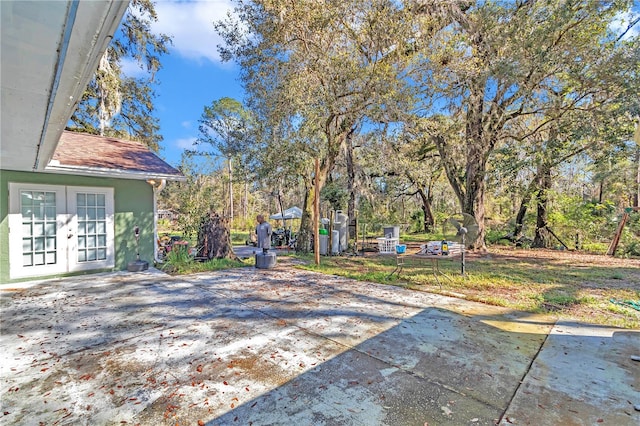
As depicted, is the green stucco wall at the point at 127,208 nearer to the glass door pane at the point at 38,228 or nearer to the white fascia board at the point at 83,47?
the glass door pane at the point at 38,228

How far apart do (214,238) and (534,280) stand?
25.3ft

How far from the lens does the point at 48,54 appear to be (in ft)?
Result: 5.73

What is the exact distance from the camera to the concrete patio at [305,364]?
6.68 ft

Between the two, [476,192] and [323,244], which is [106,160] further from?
[476,192]

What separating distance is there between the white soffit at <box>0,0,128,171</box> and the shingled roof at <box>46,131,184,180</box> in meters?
3.38

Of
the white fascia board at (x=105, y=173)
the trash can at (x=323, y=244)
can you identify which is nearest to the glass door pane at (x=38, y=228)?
the white fascia board at (x=105, y=173)

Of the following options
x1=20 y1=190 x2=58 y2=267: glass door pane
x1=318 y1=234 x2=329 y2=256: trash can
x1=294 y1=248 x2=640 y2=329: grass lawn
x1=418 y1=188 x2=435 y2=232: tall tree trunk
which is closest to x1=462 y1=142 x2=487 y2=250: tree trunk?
x1=294 y1=248 x2=640 y2=329: grass lawn

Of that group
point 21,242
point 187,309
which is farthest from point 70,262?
point 187,309

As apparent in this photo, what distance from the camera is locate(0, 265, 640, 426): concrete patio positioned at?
2.04 meters

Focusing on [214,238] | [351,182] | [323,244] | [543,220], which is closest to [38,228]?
[214,238]

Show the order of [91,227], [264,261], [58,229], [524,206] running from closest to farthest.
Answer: [58,229] < [91,227] < [264,261] < [524,206]

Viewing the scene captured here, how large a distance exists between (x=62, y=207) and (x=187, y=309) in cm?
410

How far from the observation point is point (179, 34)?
1130 centimetres

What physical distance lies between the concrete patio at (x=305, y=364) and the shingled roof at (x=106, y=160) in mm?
2565
